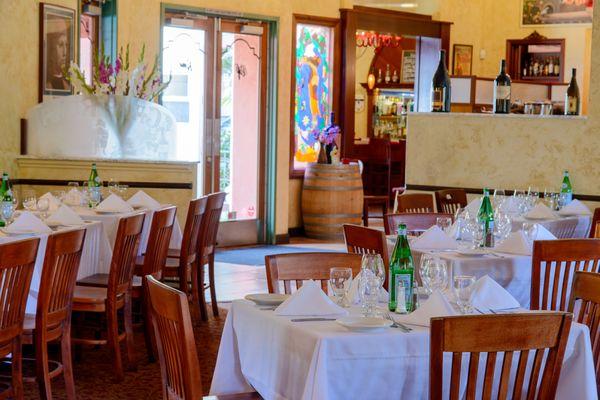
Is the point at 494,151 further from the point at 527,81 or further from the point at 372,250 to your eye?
the point at 527,81

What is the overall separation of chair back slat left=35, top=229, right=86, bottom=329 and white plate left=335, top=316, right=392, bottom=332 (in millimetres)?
1860

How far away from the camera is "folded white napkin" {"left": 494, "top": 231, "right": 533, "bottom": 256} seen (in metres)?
5.37

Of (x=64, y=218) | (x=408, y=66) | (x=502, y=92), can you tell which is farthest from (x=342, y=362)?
(x=408, y=66)

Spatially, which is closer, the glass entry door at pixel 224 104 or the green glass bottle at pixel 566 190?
the green glass bottle at pixel 566 190

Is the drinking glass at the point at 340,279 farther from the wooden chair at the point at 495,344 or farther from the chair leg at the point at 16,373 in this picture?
the chair leg at the point at 16,373

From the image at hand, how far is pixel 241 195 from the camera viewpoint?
12062 millimetres

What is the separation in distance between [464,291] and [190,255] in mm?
3720

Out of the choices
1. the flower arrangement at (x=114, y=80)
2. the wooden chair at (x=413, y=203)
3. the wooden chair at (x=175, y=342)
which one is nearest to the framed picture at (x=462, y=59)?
the flower arrangement at (x=114, y=80)

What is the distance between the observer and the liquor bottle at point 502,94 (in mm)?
8133

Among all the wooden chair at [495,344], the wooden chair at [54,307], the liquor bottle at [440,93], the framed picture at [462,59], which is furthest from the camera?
the framed picture at [462,59]

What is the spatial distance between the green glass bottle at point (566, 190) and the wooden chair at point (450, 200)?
0.74 m

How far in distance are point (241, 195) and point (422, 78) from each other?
141 inches

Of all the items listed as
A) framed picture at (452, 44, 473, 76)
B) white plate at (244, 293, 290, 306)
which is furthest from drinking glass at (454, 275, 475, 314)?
framed picture at (452, 44, 473, 76)

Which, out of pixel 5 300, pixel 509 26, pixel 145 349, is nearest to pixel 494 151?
pixel 145 349
